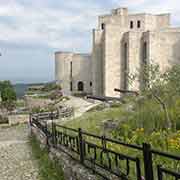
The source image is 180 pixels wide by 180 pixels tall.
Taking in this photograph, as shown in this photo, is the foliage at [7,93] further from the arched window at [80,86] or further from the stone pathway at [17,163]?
the stone pathway at [17,163]

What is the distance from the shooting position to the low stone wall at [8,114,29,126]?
800 inches

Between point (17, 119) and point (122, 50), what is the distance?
75.0 feet

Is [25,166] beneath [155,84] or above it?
beneath

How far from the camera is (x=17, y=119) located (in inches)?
810

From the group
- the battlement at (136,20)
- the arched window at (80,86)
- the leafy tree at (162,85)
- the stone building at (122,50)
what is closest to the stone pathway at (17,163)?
the leafy tree at (162,85)

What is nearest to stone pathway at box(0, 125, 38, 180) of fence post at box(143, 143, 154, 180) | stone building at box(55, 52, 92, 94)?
fence post at box(143, 143, 154, 180)

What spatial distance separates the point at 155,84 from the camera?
8.70 m

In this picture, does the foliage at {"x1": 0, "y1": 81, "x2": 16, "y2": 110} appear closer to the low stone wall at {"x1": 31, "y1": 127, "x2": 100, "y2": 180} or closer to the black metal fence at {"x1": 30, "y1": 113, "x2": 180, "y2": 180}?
the low stone wall at {"x1": 31, "y1": 127, "x2": 100, "y2": 180}

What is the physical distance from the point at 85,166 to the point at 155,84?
444 cm

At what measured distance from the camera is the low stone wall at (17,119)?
20.3 meters

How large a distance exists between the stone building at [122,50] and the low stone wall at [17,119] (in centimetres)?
1687

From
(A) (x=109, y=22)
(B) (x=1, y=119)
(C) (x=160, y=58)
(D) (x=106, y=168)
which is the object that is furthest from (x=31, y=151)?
(A) (x=109, y=22)

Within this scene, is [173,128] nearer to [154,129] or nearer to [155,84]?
[154,129]

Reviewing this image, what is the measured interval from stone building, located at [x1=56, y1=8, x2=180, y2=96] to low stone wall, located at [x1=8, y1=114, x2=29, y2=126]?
16.9m
